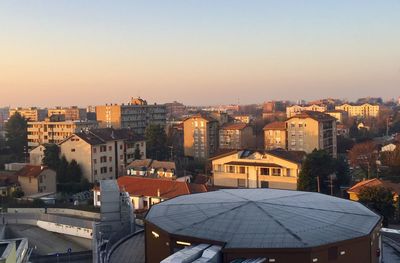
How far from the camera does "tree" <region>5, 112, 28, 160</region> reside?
52162 mm

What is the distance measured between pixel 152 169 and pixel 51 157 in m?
8.66

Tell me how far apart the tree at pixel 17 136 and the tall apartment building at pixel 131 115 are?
9417mm

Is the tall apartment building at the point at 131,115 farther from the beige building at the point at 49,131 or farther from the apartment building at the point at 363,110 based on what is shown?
the apartment building at the point at 363,110

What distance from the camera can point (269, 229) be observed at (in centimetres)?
1230

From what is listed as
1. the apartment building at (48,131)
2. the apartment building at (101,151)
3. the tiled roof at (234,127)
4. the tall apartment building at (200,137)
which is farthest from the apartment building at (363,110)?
the apartment building at (101,151)

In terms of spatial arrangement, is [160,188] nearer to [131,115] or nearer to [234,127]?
[234,127]

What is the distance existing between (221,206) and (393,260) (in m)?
5.41

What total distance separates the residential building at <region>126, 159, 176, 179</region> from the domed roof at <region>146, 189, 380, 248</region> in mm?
19210

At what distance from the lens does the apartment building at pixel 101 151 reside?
38.0 m

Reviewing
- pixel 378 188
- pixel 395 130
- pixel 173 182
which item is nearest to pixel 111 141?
pixel 173 182

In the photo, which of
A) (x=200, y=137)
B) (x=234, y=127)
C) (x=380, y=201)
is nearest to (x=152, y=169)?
(x=200, y=137)

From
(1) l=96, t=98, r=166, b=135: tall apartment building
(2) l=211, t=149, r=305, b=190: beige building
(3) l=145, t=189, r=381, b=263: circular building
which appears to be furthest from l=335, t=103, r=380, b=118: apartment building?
(3) l=145, t=189, r=381, b=263: circular building

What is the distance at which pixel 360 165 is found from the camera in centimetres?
3966

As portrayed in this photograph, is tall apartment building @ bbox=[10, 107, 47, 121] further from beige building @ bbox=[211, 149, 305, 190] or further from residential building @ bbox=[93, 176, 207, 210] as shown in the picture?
residential building @ bbox=[93, 176, 207, 210]
